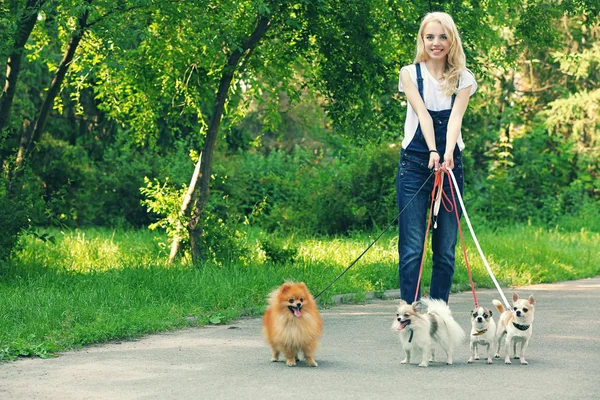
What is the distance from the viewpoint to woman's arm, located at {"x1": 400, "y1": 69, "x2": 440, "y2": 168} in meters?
7.33

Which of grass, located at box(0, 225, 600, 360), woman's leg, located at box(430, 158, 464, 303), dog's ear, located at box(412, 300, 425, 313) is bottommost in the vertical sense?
grass, located at box(0, 225, 600, 360)

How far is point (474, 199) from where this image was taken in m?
25.4

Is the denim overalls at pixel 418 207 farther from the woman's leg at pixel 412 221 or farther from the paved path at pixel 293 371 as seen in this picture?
the paved path at pixel 293 371

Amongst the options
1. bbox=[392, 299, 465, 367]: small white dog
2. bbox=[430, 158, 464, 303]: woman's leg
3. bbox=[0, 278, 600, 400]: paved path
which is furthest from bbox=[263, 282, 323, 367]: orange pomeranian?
bbox=[430, 158, 464, 303]: woman's leg

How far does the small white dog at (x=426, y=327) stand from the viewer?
6.84 meters

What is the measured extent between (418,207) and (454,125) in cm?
68

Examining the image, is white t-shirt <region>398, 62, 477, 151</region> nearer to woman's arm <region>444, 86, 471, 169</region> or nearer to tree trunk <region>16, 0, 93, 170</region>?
woman's arm <region>444, 86, 471, 169</region>

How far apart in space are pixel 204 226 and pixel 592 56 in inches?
770

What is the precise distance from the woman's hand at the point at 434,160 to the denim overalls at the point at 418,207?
0.53 feet

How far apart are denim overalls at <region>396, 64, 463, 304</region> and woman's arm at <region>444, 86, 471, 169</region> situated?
0.24 feet

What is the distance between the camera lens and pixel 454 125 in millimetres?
7359

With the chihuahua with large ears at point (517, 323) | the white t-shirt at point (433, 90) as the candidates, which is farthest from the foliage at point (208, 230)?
the chihuahua with large ears at point (517, 323)

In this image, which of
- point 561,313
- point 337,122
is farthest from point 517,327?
point 337,122

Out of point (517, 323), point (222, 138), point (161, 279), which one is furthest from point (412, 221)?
point (222, 138)
